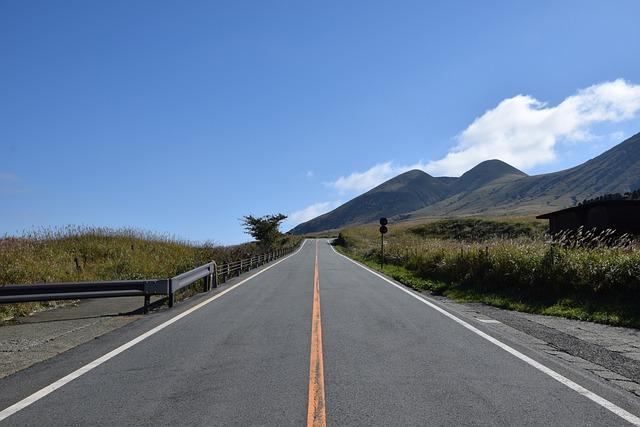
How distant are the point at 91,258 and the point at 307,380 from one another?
17941 mm

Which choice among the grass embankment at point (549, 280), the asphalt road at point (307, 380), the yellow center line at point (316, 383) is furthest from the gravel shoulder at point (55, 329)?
the grass embankment at point (549, 280)

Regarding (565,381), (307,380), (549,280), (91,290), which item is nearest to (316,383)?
(307,380)

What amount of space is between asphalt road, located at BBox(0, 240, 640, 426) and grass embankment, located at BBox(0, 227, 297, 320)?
6.11 meters

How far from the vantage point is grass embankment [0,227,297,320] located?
47.0ft

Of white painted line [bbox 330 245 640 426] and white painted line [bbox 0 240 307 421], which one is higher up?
white painted line [bbox 0 240 307 421]

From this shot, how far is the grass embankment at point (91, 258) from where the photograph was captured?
1432cm

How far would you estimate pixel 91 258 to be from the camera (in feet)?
67.7

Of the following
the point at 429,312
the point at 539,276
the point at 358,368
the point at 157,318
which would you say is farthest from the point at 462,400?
the point at 539,276

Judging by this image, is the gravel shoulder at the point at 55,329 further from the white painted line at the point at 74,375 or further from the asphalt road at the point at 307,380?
the white painted line at the point at 74,375

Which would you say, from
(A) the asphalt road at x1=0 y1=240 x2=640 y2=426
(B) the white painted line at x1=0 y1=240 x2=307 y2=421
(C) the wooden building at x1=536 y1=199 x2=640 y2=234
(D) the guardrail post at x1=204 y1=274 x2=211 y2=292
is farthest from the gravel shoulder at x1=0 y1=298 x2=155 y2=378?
(C) the wooden building at x1=536 y1=199 x2=640 y2=234

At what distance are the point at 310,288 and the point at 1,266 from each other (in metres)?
9.71

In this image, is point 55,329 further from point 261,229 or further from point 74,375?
point 261,229

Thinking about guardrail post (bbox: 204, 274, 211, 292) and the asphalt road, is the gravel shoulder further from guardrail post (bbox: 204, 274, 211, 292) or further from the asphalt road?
guardrail post (bbox: 204, 274, 211, 292)

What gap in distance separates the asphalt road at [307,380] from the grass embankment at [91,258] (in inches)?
241
